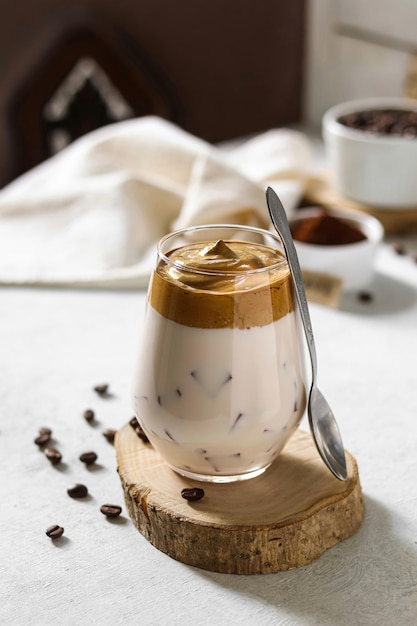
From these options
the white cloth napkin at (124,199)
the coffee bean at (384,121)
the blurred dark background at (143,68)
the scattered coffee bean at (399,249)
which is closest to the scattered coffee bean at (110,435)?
the white cloth napkin at (124,199)

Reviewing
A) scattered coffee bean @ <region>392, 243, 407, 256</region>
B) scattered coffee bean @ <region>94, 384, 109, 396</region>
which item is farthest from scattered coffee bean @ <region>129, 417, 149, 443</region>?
scattered coffee bean @ <region>392, 243, 407, 256</region>

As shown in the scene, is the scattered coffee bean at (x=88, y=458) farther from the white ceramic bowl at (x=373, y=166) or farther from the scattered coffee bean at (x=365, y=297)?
the white ceramic bowl at (x=373, y=166)

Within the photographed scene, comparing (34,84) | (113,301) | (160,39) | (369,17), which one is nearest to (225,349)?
(113,301)

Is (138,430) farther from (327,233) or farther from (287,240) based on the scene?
(327,233)

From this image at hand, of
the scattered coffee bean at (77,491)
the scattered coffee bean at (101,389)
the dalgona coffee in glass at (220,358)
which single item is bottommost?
the scattered coffee bean at (101,389)

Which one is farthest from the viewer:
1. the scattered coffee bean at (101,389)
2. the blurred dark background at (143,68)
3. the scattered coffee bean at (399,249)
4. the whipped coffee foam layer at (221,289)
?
the blurred dark background at (143,68)

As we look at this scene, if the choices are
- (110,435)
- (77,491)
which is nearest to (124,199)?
(110,435)

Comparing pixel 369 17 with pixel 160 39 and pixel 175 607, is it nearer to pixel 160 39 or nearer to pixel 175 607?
pixel 160 39
